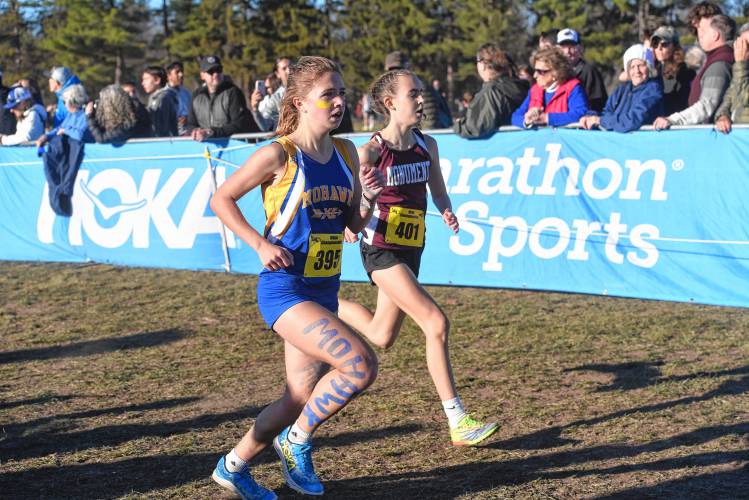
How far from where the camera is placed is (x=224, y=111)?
10.9 meters

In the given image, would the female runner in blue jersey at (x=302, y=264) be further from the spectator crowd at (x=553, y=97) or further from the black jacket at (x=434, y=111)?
the black jacket at (x=434, y=111)

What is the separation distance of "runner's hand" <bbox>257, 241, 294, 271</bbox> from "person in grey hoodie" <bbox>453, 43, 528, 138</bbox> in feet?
17.2

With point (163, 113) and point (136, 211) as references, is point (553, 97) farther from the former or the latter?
point (163, 113)

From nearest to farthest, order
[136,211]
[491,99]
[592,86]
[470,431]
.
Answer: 1. [470,431]
2. [491,99]
3. [592,86]
4. [136,211]

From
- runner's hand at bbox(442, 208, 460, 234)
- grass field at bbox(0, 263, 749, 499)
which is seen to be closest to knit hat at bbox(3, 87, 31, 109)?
grass field at bbox(0, 263, 749, 499)

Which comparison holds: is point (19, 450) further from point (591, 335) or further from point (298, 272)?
point (591, 335)

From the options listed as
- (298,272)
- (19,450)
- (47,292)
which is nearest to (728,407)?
(298,272)

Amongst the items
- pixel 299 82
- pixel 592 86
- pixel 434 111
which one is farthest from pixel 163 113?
pixel 299 82

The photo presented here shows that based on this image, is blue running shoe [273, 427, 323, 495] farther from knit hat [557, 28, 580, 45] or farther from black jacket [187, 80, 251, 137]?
black jacket [187, 80, 251, 137]

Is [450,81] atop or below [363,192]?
atop

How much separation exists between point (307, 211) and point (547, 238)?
4899 mm

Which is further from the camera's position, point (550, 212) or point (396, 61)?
point (396, 61)

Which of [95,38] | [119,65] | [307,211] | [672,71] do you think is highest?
[95,38]

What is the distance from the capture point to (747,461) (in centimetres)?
Result: 475
